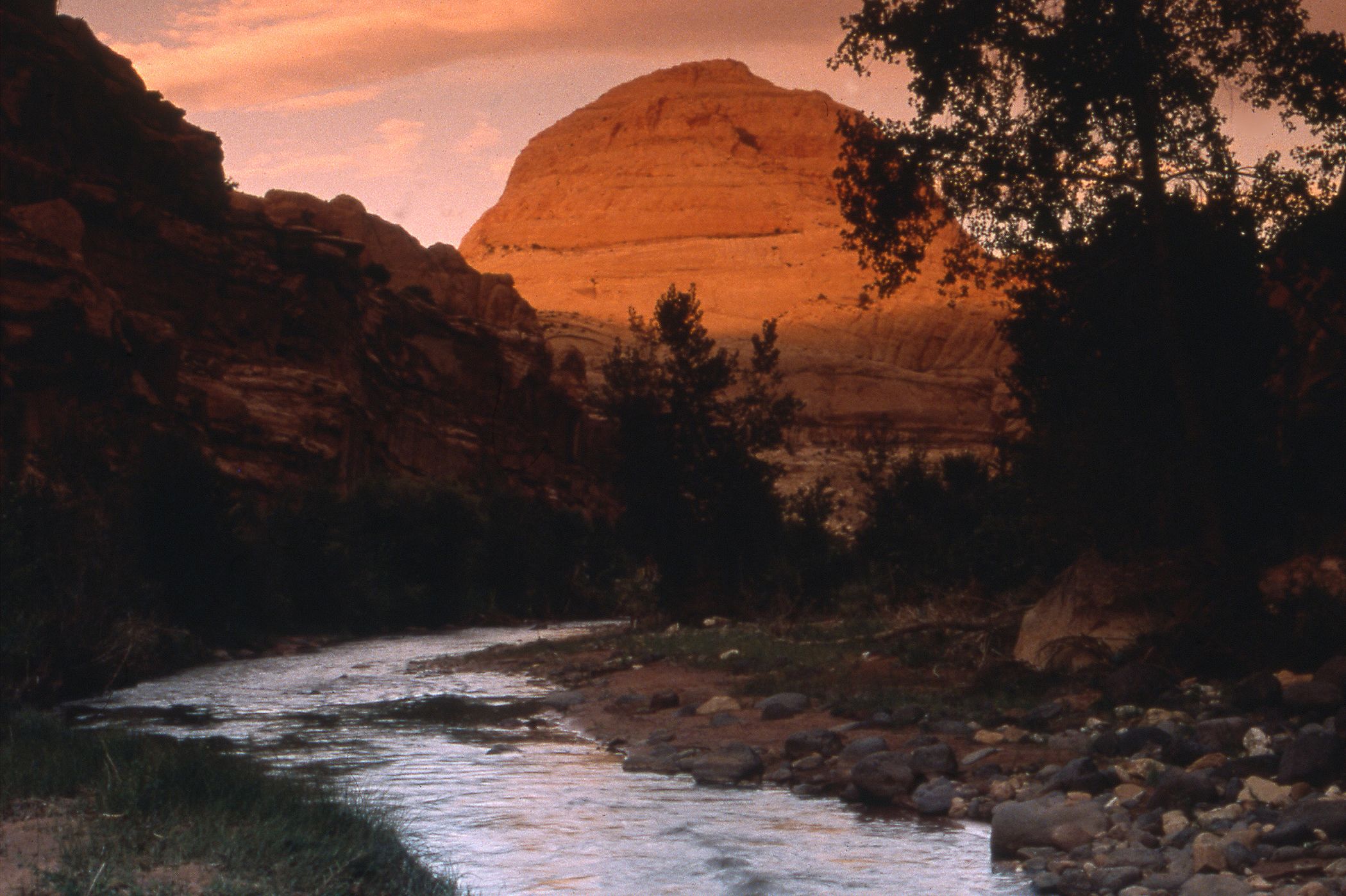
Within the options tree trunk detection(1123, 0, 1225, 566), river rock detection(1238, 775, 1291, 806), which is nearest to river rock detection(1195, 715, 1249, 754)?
river rock detection(1238, 775, 1291, 806)

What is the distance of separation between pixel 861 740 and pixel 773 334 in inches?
794

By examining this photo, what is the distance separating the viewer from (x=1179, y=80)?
47.7ft

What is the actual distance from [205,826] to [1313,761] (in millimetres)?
7174

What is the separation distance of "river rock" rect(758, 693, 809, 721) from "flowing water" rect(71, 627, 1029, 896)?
2.13 m

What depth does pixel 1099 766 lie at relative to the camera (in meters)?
10.1

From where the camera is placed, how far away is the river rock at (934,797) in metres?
9.77

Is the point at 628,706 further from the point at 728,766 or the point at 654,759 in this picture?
the point at 728,766

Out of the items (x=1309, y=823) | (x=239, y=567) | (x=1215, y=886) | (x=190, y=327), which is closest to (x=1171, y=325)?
(x=1309, y=823)

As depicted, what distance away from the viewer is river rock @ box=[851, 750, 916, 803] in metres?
10.3

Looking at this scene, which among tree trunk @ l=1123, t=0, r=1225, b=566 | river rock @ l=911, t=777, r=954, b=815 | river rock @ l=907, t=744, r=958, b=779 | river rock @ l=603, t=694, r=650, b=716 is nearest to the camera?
river rock @ l=911, t=777, r=954, b=815

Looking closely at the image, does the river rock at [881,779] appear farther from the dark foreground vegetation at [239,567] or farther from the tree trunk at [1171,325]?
the dark foreground vegetation at [239,567]

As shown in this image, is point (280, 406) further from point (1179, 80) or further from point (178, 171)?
point (1179, 80)

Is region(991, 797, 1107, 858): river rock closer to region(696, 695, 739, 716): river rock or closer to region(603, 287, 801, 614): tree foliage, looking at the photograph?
region(696, 695, 739, 716): river rock

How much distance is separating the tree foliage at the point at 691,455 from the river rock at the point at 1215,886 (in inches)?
923
